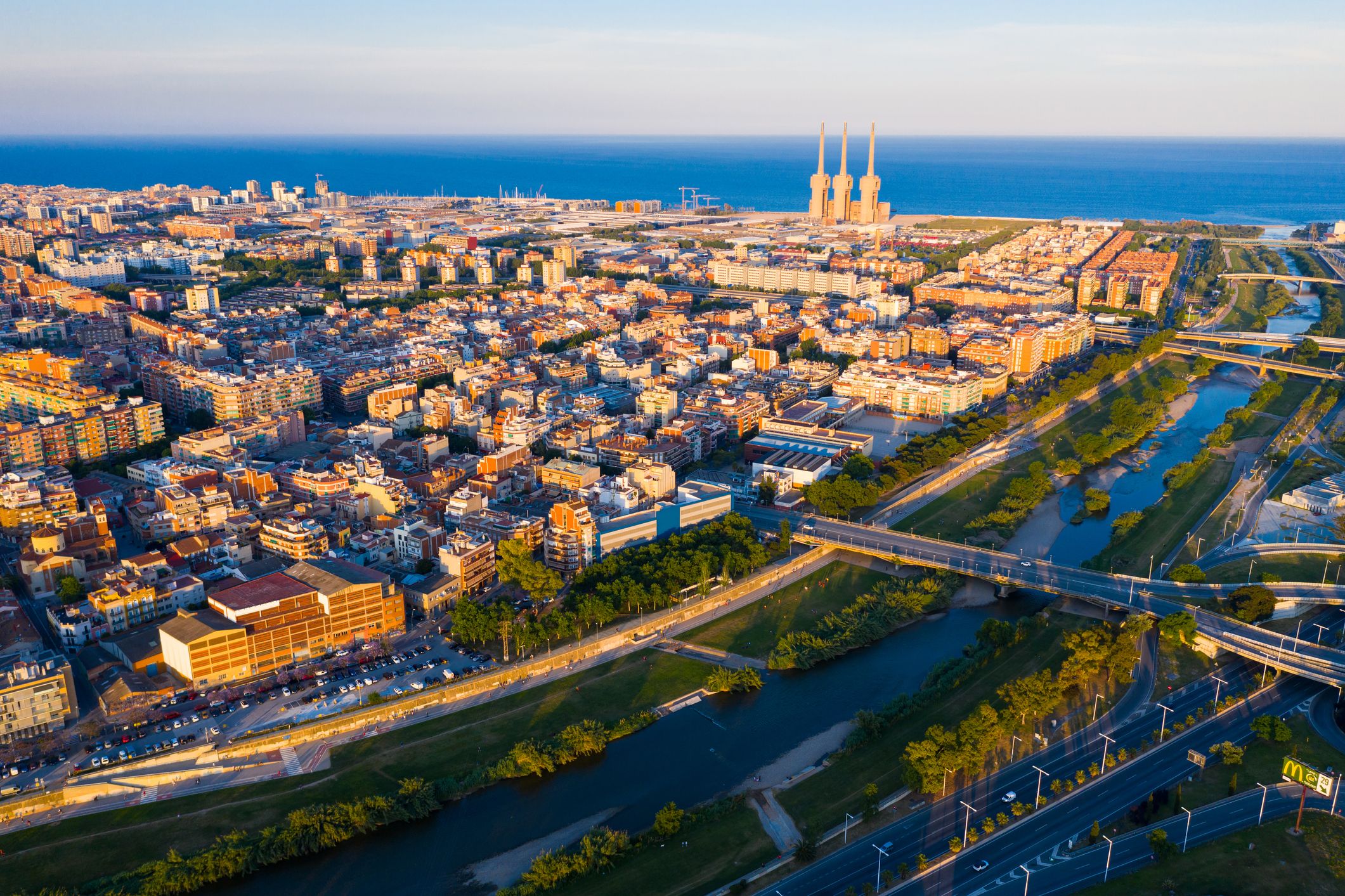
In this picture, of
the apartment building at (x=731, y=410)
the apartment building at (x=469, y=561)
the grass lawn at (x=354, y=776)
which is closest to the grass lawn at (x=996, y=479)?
the apartment building at (x=731, y=410)

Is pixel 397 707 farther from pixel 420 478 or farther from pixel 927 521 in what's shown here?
pixel 927 521

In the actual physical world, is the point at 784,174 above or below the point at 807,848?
above

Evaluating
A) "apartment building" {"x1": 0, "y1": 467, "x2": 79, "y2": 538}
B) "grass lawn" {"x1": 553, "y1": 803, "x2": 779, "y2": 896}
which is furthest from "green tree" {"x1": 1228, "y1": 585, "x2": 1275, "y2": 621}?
"apartment building" {"x1": 0, "y1": 467, "x2": 79, "y2": 538}

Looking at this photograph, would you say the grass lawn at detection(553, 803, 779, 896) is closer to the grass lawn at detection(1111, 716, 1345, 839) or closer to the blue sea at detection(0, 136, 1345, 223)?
the grass lawn at detection(1111, 716, 1345, 839)

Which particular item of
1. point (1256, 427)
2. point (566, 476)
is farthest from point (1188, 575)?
point (1256, 427)

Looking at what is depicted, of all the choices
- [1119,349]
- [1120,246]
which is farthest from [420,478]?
[1120,246]

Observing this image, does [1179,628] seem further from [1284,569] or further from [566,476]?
[566,476]
